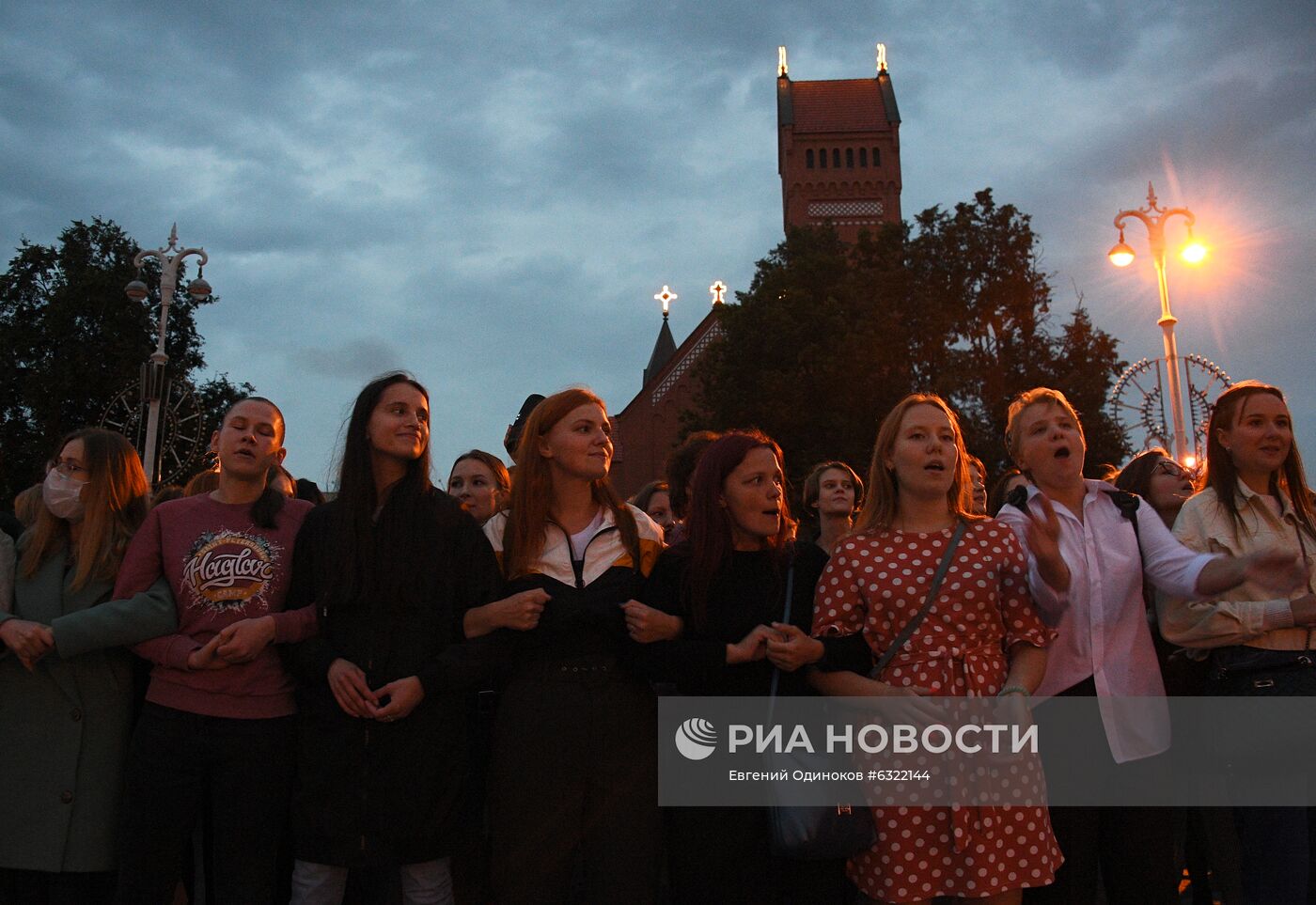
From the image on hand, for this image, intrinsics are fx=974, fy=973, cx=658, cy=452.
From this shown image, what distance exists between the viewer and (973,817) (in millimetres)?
3139

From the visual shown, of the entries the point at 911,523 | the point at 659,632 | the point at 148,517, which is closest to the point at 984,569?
the point at 911,523

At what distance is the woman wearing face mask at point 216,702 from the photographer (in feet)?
11.6

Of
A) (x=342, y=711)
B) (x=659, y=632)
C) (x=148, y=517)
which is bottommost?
(x=342, y=711)

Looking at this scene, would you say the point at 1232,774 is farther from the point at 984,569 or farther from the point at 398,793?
the point at 398,793

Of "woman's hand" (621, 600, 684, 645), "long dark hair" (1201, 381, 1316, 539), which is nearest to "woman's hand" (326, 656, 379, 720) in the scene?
"woman's hand" (621, 600, 684, 645)

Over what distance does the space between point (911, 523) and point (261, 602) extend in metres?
2.52

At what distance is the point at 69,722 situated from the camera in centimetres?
392

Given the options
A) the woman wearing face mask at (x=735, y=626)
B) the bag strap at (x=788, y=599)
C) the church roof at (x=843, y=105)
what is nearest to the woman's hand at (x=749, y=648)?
the woman wearing face mask at (x=735, y=626)

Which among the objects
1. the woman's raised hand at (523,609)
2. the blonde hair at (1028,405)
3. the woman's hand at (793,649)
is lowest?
the woman's hand at (793,649)

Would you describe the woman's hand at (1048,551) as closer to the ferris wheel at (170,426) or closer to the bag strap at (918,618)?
the bag strap at (918,618)

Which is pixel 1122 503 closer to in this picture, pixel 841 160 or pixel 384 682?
pixel 384 682

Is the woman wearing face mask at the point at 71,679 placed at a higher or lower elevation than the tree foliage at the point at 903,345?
lower

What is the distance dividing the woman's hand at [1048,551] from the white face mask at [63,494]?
3.88 metres

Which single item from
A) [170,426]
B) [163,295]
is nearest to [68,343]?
[170,426]
